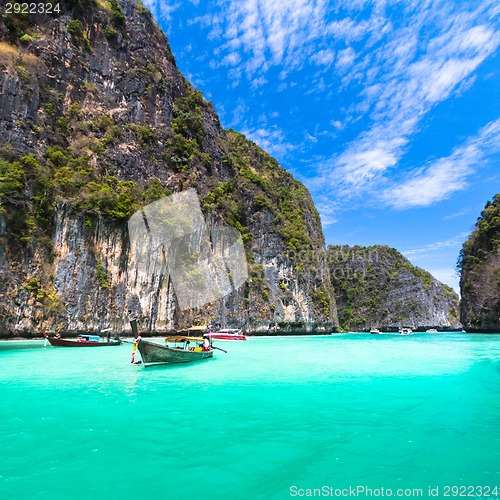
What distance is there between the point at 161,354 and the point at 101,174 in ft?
85.4

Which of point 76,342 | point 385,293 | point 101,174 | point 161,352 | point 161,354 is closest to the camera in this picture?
point 161,352

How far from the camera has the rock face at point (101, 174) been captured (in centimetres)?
2811

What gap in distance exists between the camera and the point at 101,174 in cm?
3506

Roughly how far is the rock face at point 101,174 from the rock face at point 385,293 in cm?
5765

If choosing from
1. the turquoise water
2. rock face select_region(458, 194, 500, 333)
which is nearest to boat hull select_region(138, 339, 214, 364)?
the turquoise water

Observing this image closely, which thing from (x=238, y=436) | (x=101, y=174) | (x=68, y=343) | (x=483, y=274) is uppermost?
(x=101, y=174)

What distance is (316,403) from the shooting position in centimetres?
898

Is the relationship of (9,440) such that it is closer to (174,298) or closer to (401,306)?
(174,298)

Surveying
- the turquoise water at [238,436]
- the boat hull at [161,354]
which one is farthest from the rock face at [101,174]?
the turquoise water at [238,436]

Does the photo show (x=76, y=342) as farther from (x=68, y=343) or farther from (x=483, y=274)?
(x=483, y=274)

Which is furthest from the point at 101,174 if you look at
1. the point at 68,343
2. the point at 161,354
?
the point at 161,354

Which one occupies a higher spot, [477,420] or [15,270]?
[15,270]

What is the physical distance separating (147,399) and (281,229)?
50852mm

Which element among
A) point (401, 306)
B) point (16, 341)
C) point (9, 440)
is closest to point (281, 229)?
point (16, 341)
